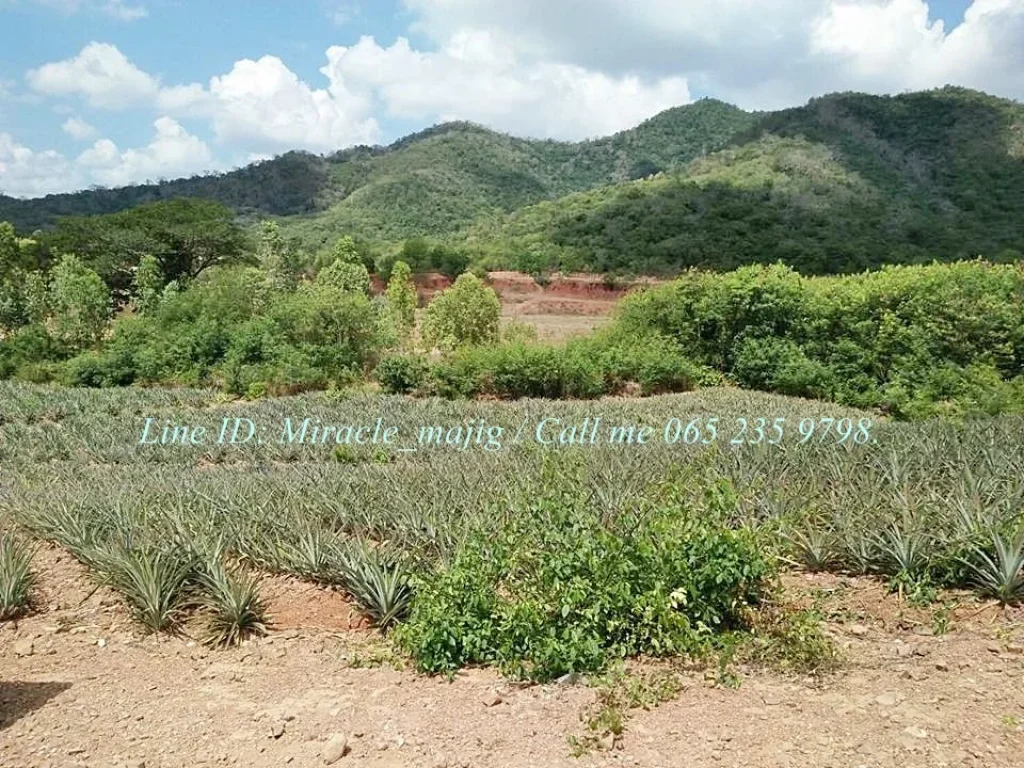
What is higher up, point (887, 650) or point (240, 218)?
point (240, 218)

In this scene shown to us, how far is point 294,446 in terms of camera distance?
10523mm

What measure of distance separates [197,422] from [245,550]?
25.1 ft

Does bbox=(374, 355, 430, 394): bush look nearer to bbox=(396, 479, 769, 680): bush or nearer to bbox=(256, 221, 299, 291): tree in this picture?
bbox=(256, 221, 299, 291): tree

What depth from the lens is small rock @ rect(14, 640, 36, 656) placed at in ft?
14.7

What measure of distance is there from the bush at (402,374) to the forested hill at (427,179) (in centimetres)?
4333

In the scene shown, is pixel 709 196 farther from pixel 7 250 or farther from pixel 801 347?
pixel 7 250

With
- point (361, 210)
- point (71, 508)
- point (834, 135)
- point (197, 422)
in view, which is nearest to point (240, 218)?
point (361, 210)

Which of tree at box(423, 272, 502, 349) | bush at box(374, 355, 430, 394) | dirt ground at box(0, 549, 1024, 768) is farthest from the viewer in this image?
tree at box(423, 272, 502, 349)

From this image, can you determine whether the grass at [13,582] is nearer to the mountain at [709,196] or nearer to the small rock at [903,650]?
the small rock at [903,650]

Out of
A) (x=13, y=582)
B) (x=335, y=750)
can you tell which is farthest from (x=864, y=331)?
(x=13, y=582)

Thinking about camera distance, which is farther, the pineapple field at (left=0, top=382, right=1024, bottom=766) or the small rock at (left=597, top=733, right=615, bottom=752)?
the pineapple field at (left=0, top=382, right=1024, bottom=766)

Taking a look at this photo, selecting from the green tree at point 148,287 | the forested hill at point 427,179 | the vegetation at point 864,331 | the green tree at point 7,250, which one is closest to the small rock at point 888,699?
the vegetation at point 864,331

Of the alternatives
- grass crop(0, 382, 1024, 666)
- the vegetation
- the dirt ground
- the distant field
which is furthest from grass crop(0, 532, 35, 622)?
the distant field

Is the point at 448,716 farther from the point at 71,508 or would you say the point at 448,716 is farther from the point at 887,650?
the point at 71,508
